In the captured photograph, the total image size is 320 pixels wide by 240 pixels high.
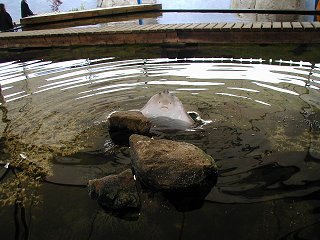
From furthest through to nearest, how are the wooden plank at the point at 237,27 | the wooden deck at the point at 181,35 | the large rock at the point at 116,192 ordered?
the wooden plank at the point at 237,27 → the wooden deck at the point at 181,35 → the large rock at the point at 116,192

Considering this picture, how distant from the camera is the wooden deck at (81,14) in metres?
14.5

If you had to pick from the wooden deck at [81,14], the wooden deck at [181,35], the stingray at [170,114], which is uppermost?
the wooden deck at [81,14]

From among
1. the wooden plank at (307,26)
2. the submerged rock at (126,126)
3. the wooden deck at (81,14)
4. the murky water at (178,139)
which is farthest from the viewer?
the wooden deck at (81,14)

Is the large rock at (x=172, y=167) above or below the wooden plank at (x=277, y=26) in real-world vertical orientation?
below

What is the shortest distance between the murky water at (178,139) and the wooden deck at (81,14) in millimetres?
9832

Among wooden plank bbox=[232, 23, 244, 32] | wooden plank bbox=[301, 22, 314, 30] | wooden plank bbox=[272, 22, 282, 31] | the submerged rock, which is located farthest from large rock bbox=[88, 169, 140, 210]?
wooden plank bbox=[301, 22, 314, 30]

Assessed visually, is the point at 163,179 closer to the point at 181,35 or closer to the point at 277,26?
the point at 181,35

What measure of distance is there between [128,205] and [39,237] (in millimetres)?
650

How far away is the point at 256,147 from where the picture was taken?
3082 mm

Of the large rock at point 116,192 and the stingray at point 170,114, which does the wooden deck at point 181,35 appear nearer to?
the stingray at point 170,114

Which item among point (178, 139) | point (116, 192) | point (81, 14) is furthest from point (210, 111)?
point (81, 14)

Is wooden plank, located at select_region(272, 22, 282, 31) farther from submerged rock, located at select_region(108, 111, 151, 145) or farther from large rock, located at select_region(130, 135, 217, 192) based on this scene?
large rock, located at select_region(130, 135, 217, 192)

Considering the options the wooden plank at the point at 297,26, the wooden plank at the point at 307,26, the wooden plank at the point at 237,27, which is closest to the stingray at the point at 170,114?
the wooden plank at the point at 237,27

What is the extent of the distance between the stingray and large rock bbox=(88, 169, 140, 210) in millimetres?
1237
